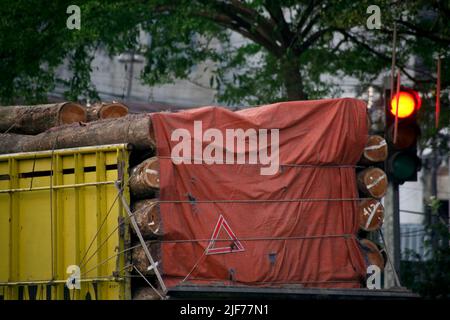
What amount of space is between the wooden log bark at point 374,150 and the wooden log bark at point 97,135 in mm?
2613

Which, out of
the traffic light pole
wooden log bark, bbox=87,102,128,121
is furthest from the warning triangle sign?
wooden log bark, bbox=87,102,128,121

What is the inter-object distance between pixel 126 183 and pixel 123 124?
743mm

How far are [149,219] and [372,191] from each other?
2736 millimetres

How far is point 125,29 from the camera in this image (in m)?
24.4

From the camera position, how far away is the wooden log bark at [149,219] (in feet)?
41.9

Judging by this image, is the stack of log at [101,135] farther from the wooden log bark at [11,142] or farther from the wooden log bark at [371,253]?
the wooden log bark at [371,253]

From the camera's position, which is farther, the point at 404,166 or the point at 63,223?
the point at 63,223

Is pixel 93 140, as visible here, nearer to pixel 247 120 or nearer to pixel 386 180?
pixel 247 120

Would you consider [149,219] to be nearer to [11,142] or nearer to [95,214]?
[95,214]

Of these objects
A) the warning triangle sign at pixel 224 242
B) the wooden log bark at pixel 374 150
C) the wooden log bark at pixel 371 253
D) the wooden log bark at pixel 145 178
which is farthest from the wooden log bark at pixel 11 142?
the wooden log bark at pixel 371 253

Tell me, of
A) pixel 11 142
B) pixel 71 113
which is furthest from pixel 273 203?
pixel 11 142

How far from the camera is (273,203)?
1345 centimetres

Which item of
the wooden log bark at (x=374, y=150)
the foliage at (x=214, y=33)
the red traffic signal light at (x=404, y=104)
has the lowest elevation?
the wooden log bark at (x=374, y=150)
